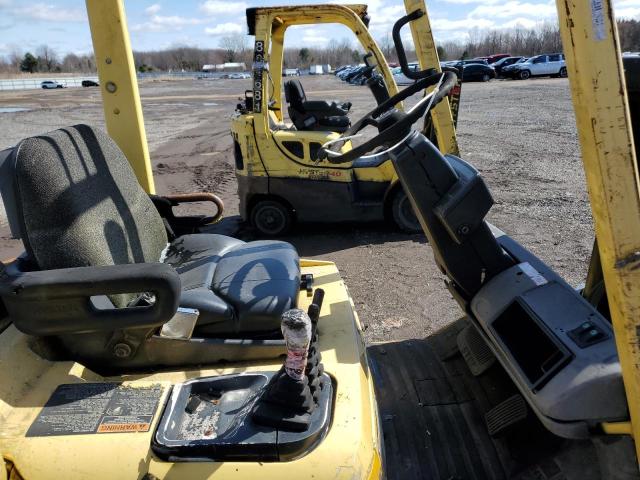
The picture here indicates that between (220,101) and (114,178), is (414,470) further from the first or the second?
(220,101)

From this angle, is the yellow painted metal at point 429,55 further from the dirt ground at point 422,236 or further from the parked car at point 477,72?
the parked car at point 477,72

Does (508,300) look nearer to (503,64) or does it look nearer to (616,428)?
(616,428)

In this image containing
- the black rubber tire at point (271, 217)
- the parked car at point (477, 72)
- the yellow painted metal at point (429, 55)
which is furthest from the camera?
the parked car at point (477, 72)

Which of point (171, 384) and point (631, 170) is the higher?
point (631, 170)

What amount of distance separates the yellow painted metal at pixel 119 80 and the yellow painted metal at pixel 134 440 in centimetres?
135

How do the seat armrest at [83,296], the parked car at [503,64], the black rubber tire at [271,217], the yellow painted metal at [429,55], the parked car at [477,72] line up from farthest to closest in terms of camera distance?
1. the parked car at [503,64]
2. the parked car at [477,72]
3. the black rubber tire at [271,217]
4. the yellow painted metal at [429,55]
5. the seat armrest at [83,296]

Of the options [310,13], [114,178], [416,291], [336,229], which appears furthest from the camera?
[336,229]

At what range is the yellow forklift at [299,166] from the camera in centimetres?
582

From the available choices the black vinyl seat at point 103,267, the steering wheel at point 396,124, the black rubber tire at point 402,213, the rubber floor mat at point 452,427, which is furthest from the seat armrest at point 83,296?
the black rubber tire at point 402,213

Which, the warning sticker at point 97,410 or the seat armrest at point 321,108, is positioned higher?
the seat armrest at point 321,108

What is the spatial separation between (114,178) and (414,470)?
1.77 metres

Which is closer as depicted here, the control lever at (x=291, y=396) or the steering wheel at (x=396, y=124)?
the control lever at (x=291, y=396)

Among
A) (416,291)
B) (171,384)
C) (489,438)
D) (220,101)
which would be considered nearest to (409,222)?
(416,291)

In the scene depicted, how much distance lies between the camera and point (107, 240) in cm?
212
